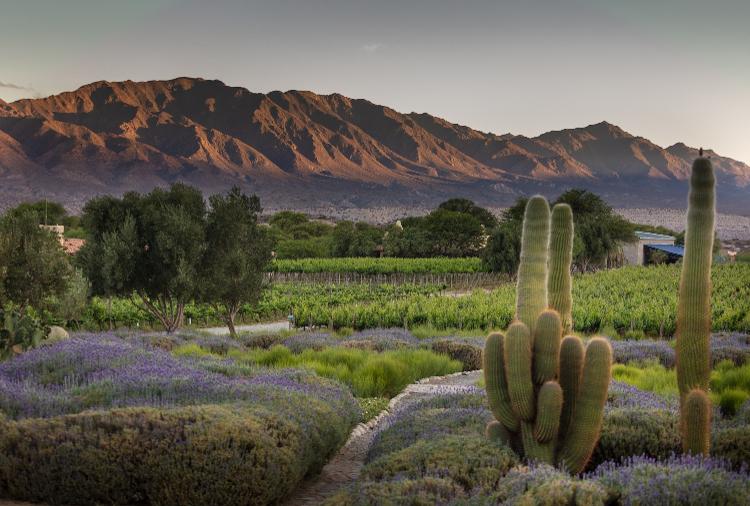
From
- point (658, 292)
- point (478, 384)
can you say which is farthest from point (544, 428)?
point (658, 292)

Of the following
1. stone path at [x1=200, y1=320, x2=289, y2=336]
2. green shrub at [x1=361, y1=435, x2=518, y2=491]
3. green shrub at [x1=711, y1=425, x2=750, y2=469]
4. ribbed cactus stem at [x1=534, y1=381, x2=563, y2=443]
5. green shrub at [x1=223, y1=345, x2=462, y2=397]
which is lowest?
stone path at [x1=200, y1=320, x2=289, y2=336]

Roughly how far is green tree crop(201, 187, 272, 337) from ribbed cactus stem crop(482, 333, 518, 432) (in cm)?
1972

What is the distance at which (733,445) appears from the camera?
8906mm

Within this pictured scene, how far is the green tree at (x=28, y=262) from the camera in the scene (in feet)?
82.5

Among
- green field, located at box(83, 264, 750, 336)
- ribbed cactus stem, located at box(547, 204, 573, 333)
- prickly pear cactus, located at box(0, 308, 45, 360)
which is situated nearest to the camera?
ribbed cactus stem, located at box(547, 204, 573, 333)

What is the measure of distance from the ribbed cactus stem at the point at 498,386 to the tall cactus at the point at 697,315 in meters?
1.85

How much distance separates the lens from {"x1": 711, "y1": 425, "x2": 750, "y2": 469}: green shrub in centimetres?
869

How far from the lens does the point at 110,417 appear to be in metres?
8.62

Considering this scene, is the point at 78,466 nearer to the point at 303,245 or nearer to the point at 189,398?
the point at 189,398

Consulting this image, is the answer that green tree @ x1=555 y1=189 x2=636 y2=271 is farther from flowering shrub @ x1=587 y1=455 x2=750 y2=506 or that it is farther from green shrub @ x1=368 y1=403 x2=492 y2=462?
flowering shrub @ x1=587 y1=455 x2=750 y2=506

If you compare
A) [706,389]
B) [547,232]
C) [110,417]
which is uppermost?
[547,232]

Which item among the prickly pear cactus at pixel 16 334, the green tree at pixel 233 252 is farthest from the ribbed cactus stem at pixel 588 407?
the green tree at pixel 233 252

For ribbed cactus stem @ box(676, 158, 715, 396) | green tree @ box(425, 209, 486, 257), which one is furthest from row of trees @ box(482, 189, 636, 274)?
ribbed cactus stem @ box(676, 158, 715, 396)

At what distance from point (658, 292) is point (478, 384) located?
29948 mm
